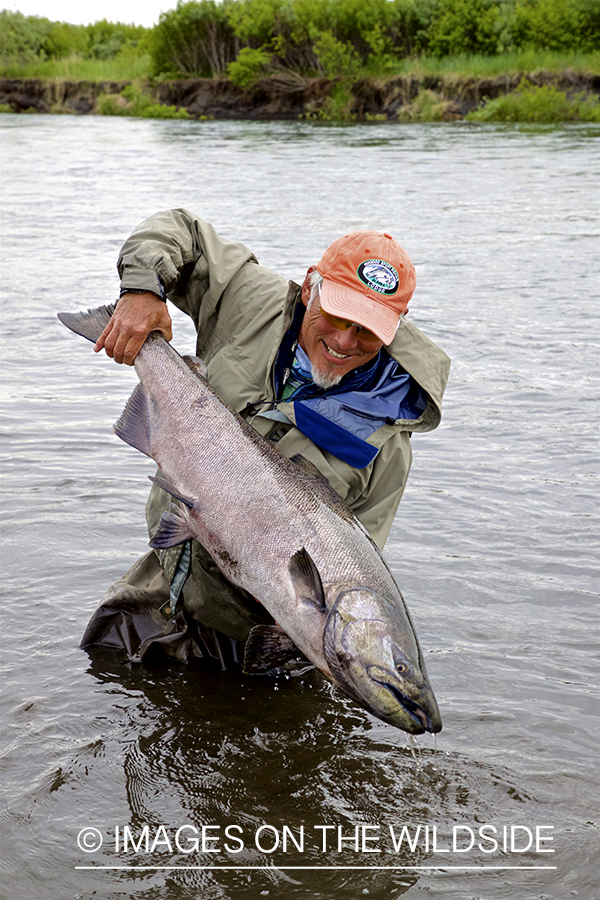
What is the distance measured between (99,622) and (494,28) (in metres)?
43.0

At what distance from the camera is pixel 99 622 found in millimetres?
3967

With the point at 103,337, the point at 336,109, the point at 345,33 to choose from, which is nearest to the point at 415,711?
the point at 103,337

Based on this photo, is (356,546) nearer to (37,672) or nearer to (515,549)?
(37,672)

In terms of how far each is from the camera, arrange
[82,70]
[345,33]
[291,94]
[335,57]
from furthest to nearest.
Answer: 1. [82,70]
2. [345,33]
3. [335,57]
4. [291,94]

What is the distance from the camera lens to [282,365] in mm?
3576

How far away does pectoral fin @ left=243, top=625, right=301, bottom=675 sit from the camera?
3.00m

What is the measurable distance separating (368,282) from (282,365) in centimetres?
47

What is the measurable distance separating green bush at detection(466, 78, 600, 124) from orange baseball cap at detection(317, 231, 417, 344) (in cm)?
3003

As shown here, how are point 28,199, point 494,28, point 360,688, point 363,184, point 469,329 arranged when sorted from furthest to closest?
point 494,28 < point 363,184 < point 28,199 < point 469,329 < point 360,688

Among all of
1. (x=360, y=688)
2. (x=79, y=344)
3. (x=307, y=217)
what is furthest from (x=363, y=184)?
(x=360, y=688)

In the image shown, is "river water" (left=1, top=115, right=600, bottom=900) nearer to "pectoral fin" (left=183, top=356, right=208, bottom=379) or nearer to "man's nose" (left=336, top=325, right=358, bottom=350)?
"pectoral fin" (left=183, top=356, right=208, bottom=379)

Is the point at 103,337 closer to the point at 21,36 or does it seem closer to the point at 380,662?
the point at 380,662

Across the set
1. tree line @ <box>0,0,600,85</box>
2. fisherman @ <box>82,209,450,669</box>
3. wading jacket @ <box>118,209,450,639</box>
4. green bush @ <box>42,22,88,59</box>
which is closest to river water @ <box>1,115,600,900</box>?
fisherman @ <box>82,209,450,669</box>

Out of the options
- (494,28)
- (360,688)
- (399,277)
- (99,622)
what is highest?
(494,28)
